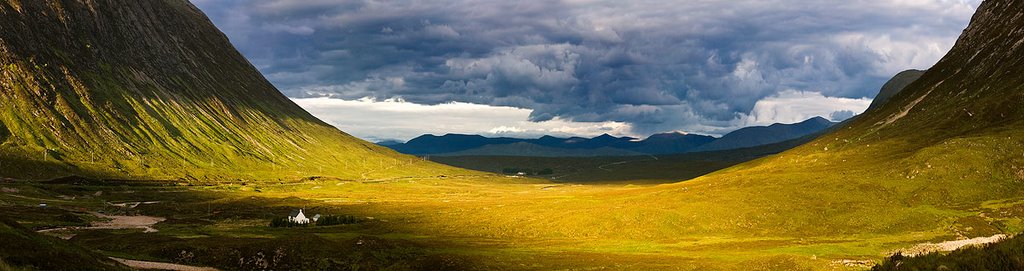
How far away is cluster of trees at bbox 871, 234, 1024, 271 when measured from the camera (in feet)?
75.4

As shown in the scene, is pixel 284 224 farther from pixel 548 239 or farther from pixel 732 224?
pixel 732 224

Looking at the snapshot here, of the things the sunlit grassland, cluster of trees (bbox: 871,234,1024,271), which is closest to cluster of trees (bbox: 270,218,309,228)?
the sunlit grassland

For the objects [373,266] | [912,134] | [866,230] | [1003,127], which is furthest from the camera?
[912,134]

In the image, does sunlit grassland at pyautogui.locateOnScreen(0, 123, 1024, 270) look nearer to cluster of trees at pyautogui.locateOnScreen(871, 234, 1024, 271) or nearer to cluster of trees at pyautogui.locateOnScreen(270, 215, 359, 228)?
cluster of trees at pyautogui.locateOnScreen(270, 215, 359, 228)

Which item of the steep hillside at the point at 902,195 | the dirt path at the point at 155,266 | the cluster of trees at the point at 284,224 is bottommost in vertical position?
the cluster of trees at the point at 284,224

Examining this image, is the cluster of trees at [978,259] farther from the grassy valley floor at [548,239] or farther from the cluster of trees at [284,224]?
the cluster of trees at [284,224]

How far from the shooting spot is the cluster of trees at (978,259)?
2298 cm

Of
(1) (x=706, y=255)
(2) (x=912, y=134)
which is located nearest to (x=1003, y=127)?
(2) (x=912, y=134)

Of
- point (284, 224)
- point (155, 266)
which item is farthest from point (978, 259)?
point (284, 224)

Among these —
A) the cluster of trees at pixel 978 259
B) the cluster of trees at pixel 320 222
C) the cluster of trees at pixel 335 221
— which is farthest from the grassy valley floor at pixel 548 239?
the cluster of trees at pixel 978 259

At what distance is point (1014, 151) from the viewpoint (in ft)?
419

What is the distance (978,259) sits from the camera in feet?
78.8

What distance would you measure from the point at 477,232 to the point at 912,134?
138 m

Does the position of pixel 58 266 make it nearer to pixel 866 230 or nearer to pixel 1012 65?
pixel 866 230
